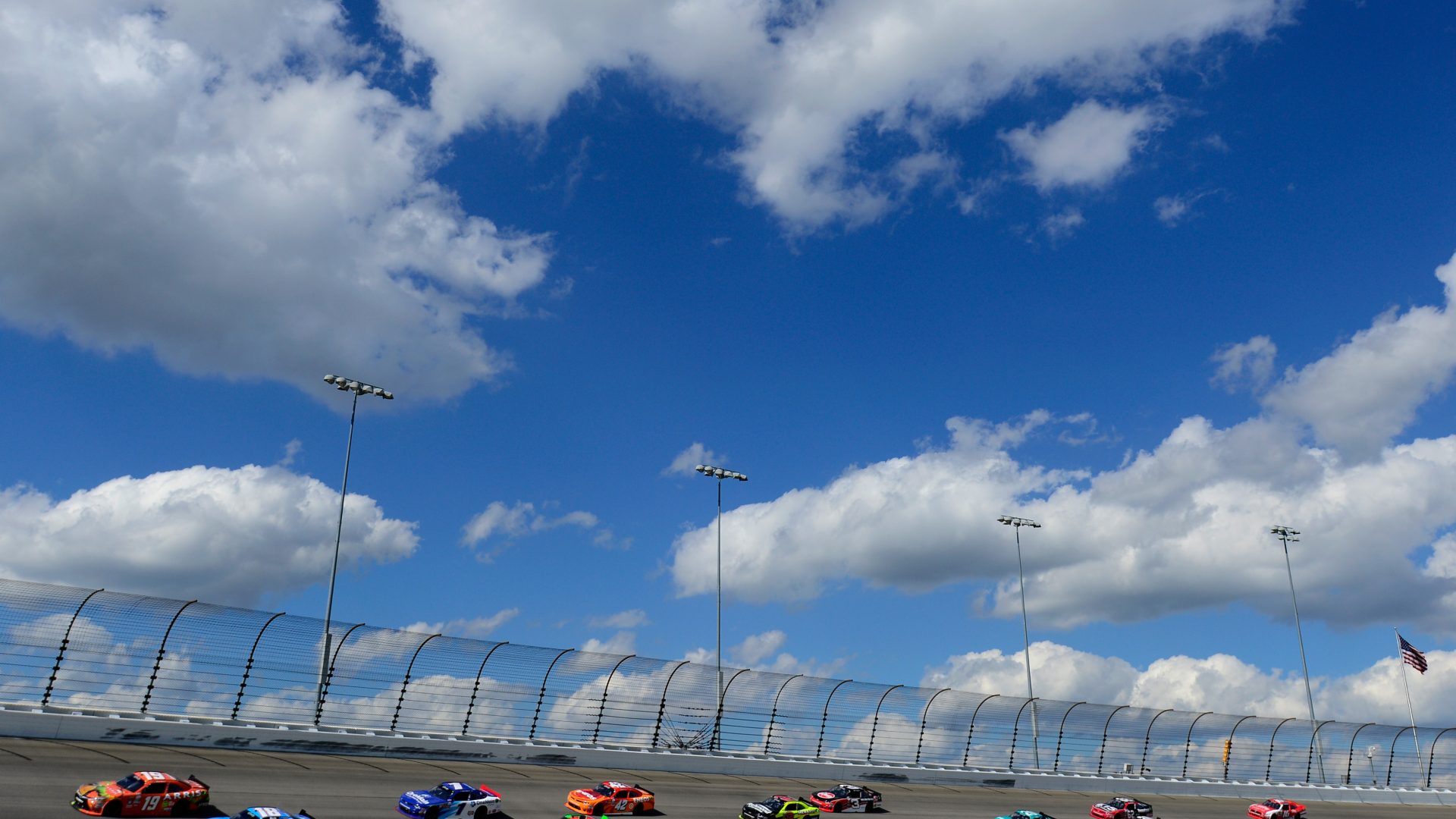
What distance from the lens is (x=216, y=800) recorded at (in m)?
23.6

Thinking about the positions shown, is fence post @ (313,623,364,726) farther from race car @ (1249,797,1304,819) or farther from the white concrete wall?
race car @ (1249,797,1304,819)

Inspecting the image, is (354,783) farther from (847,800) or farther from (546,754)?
(847,800)

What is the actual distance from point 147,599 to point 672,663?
59.6ft

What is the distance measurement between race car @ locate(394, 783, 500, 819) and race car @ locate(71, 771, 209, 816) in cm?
470

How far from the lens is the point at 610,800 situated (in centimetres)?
2827

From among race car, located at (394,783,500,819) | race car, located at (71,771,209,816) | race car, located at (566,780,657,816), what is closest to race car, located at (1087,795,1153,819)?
race car, located at (566,780,657,816)

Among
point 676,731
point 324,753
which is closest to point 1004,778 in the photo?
point 676,731

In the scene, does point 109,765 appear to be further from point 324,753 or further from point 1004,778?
point 1004,778

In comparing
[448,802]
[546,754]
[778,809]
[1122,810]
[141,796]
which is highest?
[141,796]

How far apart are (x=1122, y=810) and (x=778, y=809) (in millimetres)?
16923

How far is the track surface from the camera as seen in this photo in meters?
23.5

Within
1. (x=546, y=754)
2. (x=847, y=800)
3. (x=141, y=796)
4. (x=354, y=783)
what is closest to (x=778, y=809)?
(x=847, y=800)

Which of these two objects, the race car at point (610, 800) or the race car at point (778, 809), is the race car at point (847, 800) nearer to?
the race car at point (778, 809)

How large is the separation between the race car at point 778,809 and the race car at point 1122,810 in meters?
14.3
